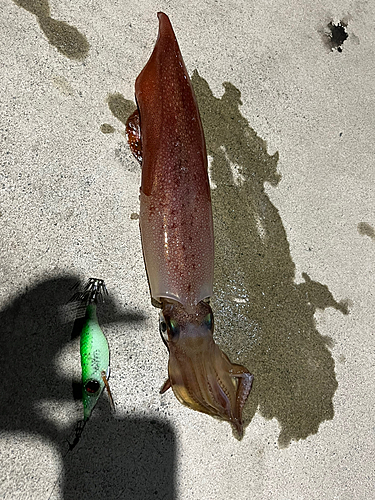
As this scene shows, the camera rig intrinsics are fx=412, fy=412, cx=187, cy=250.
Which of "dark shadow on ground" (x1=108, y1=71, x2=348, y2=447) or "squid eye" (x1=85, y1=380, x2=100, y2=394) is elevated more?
"dark shadow on ground" (x1=108, y1=71, x2=348, y2=447)

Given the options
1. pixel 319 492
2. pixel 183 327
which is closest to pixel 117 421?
pixel 183 327

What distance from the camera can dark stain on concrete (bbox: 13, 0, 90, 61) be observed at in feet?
10.1

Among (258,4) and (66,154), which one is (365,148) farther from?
(66,154)

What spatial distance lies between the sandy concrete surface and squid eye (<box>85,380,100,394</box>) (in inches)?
5.1

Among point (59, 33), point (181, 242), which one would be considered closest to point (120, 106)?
point (59, 33)

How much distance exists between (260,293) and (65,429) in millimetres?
1722

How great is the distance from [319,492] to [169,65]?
343 centimetres

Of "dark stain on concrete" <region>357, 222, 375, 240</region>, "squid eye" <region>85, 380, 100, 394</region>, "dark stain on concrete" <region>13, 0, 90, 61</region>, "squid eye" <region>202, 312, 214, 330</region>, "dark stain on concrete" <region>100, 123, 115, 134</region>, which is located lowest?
"squid eye" <region>85, 380, 100, 394</region>

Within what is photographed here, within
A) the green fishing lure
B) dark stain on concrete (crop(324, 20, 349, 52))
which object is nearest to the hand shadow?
the green fishing lure

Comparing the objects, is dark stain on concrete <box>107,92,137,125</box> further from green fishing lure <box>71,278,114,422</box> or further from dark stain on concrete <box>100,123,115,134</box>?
green fishing lure <box>71,278,114,422</box>

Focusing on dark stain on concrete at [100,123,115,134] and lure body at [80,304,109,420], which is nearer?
lure body at [80,304,109,420]

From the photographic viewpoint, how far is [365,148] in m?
3.92

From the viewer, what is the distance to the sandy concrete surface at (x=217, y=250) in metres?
2.75

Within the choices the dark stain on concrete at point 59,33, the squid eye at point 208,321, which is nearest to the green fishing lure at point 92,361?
the squid eye at point 208,321
